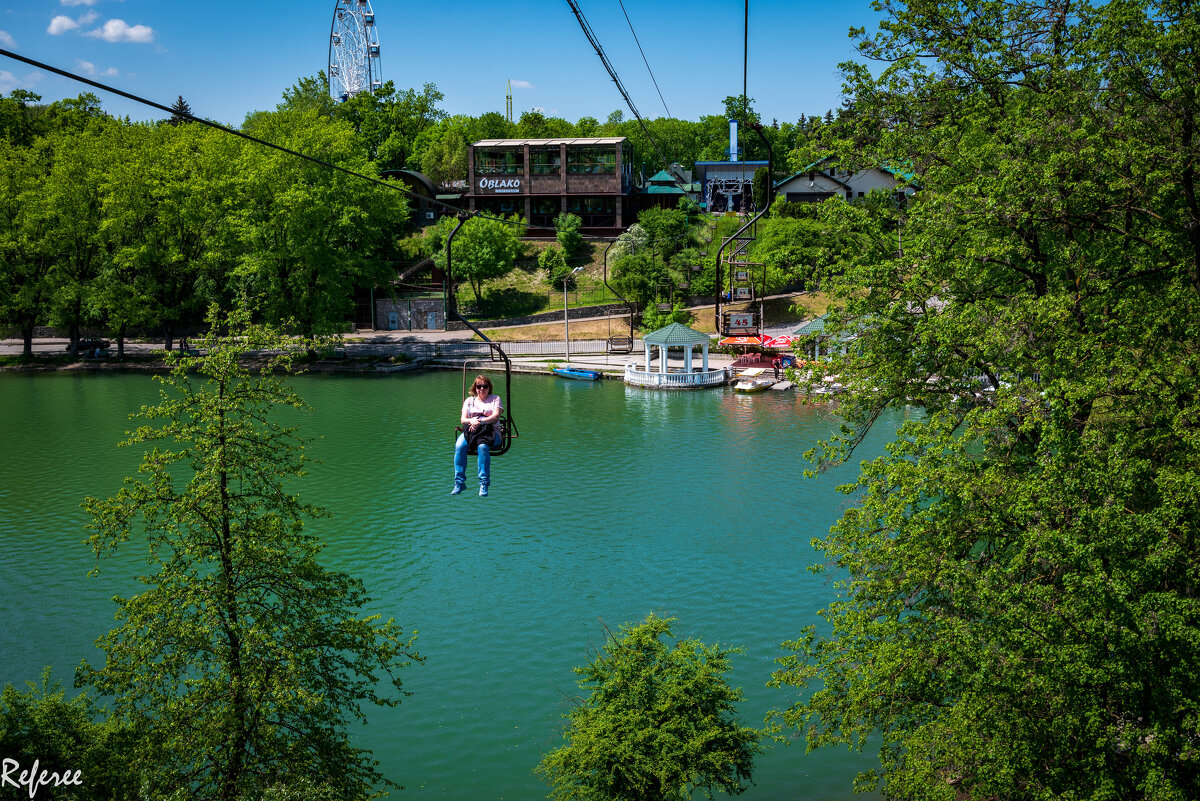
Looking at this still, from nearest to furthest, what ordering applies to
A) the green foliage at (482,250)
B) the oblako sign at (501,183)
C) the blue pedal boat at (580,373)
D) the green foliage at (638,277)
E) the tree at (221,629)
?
1. the tree at (221,629)
2. the blue pedal boat at (580,373)
3. the green foliage at (638,277)
4. the green foliage at (482,250)
5. the oblako sign at (501,183)

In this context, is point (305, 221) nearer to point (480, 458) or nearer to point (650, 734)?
point (480, 458)

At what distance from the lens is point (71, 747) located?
39.0 feet

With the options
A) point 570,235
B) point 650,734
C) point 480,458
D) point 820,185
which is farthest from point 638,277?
point 650,734

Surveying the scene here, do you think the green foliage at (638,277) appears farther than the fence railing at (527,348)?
Yes

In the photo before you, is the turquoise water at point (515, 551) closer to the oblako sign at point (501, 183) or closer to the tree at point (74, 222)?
the tree at point (74, 222)

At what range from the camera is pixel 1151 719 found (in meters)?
9.80

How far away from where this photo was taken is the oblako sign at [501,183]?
256ft

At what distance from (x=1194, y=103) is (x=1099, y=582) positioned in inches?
251

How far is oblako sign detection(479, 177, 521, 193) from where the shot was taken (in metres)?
77.9

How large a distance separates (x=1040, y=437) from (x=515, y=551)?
54.1 feet

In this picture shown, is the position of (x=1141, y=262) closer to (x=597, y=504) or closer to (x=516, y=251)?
(x=597, y=504)

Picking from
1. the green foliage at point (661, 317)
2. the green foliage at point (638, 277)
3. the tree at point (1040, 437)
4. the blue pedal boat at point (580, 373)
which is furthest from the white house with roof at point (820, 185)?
the tree at point (1040, 437)

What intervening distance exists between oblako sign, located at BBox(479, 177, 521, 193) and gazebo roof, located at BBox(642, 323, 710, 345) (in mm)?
32451

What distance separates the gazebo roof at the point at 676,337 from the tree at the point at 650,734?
3635cm
